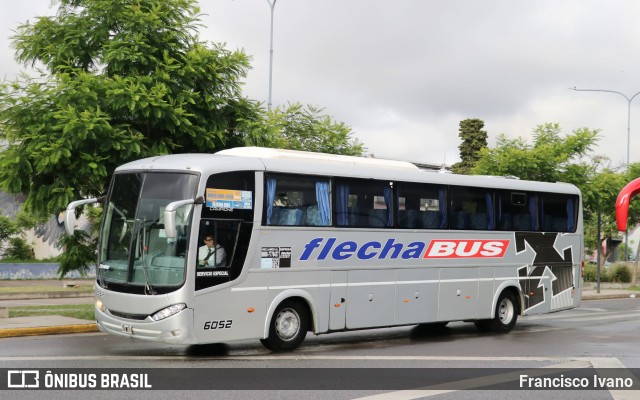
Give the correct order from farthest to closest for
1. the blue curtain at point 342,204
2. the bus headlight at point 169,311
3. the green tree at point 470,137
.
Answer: the green tree at point 470,137 < the blue curtain at point 342,204 < the bus headlight at point 169,311

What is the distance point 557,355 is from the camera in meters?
14.5

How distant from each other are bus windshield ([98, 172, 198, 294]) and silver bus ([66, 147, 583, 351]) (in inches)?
0.8

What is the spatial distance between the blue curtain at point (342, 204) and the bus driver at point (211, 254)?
274 cm

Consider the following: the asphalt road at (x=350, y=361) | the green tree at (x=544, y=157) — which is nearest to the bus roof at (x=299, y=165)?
the asphalt road at (x=350, y=361)

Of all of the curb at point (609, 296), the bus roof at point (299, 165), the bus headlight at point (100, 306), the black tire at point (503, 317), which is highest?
the bus roof at point (299, 165)

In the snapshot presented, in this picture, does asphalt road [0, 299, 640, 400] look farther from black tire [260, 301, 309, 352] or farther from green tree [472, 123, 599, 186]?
green tree [472, 123, 599, 186]

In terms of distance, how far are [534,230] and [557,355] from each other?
5800mm

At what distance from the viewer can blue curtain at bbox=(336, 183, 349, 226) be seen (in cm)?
1535

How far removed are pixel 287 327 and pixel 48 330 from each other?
5487 mm

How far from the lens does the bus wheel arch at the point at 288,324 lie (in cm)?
1423

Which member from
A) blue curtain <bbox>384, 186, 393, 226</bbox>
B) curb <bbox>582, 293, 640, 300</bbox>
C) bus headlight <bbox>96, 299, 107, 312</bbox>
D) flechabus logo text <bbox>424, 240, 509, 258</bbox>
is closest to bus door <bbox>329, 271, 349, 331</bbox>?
blue curtain <bbox>384, 186, 393, 226</bbox>

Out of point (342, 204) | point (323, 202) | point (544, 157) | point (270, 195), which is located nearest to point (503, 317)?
point (342, 204)

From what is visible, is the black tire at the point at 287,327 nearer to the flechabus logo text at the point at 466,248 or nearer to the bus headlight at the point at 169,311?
the bus headlight at the point at 169,311

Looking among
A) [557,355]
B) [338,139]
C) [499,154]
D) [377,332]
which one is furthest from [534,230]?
[499,154]
